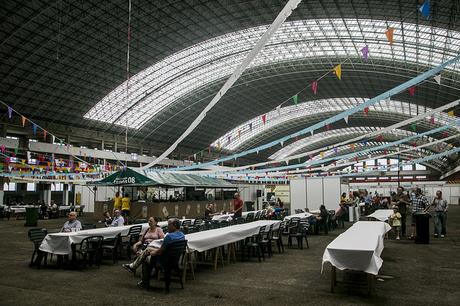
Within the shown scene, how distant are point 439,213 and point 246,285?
9.64m

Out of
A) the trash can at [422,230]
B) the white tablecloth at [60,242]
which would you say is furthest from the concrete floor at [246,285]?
the trash can at [422,230]

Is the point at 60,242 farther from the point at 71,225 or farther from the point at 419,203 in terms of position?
the point at 419,203

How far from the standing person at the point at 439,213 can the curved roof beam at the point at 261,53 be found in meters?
13.5

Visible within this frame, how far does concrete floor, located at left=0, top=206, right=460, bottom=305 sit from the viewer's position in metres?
5.46

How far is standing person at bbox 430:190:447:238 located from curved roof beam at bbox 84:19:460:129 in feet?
44.3

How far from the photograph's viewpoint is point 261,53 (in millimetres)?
33750

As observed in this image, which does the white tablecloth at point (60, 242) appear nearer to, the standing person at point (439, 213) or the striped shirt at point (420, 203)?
the striped shirt at point (420, 203)

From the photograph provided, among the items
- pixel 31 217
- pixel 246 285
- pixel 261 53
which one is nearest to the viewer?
pixel 246 285

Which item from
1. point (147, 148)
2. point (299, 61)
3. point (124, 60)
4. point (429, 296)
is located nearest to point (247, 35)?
point (299, 61)

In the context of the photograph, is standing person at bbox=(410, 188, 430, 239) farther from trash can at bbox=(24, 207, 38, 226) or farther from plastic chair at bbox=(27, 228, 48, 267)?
trash can at bbox=(24, 207, 38, 226)

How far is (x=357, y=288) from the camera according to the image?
608 centimetres

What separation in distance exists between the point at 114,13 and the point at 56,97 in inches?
533

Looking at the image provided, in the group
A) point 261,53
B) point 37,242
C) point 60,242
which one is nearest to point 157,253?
point 60,242

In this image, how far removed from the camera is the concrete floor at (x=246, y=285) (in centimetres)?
546
